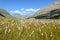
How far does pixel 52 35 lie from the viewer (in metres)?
7.88

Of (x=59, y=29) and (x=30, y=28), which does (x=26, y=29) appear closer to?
(x=30, y=28)

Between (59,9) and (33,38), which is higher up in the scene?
(59,9)

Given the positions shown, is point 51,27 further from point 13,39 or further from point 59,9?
point 59,9

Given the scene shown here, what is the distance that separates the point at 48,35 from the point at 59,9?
19170 centimetres

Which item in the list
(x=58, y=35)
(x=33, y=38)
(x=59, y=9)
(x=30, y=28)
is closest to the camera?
(x=33, y=38)

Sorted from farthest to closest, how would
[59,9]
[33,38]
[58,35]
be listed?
[59,9], [58,35], [33,38]

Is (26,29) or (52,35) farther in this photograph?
(26,29)

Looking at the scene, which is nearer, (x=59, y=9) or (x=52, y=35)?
(x=52, y=35)

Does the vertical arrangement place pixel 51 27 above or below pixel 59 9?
below

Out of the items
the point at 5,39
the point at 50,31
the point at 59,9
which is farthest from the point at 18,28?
the point at 59,9

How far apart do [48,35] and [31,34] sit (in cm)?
74

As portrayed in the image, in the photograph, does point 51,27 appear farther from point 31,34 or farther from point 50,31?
point 31,34

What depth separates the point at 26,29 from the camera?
8.70 meters

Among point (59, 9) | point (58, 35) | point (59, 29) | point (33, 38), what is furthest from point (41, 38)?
point (59, 9)
